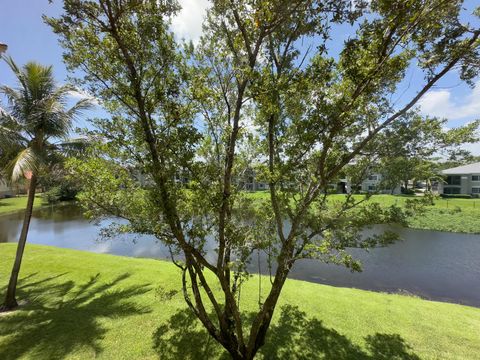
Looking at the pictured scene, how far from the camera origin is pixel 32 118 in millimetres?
8336

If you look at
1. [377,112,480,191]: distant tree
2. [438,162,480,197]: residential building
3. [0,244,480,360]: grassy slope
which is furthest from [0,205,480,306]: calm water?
[438,162,480,197]: residential building

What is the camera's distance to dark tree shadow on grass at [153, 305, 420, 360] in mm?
6389

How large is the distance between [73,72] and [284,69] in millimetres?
3607

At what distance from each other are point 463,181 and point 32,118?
5170 centimetres

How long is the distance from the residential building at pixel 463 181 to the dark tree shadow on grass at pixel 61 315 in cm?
4527

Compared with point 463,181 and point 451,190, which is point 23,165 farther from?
point 463,181

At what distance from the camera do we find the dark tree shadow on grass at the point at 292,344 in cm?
639

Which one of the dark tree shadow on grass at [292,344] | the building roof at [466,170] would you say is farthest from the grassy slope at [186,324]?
the building roof at [466,170]

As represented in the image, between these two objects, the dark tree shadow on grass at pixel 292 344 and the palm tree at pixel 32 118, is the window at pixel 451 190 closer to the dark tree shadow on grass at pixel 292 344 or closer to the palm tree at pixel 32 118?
the dark tree shadow on grass at pixel 292 344

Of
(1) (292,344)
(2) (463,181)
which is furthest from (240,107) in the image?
(2) (463,181)

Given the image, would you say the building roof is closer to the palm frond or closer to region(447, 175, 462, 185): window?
region(447, 175, 462, 185): window

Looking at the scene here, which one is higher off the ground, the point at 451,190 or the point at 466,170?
the point at 466,170

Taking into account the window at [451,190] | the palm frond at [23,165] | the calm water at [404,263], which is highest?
the window at [451,190]

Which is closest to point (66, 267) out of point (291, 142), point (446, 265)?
point (291, 142)
